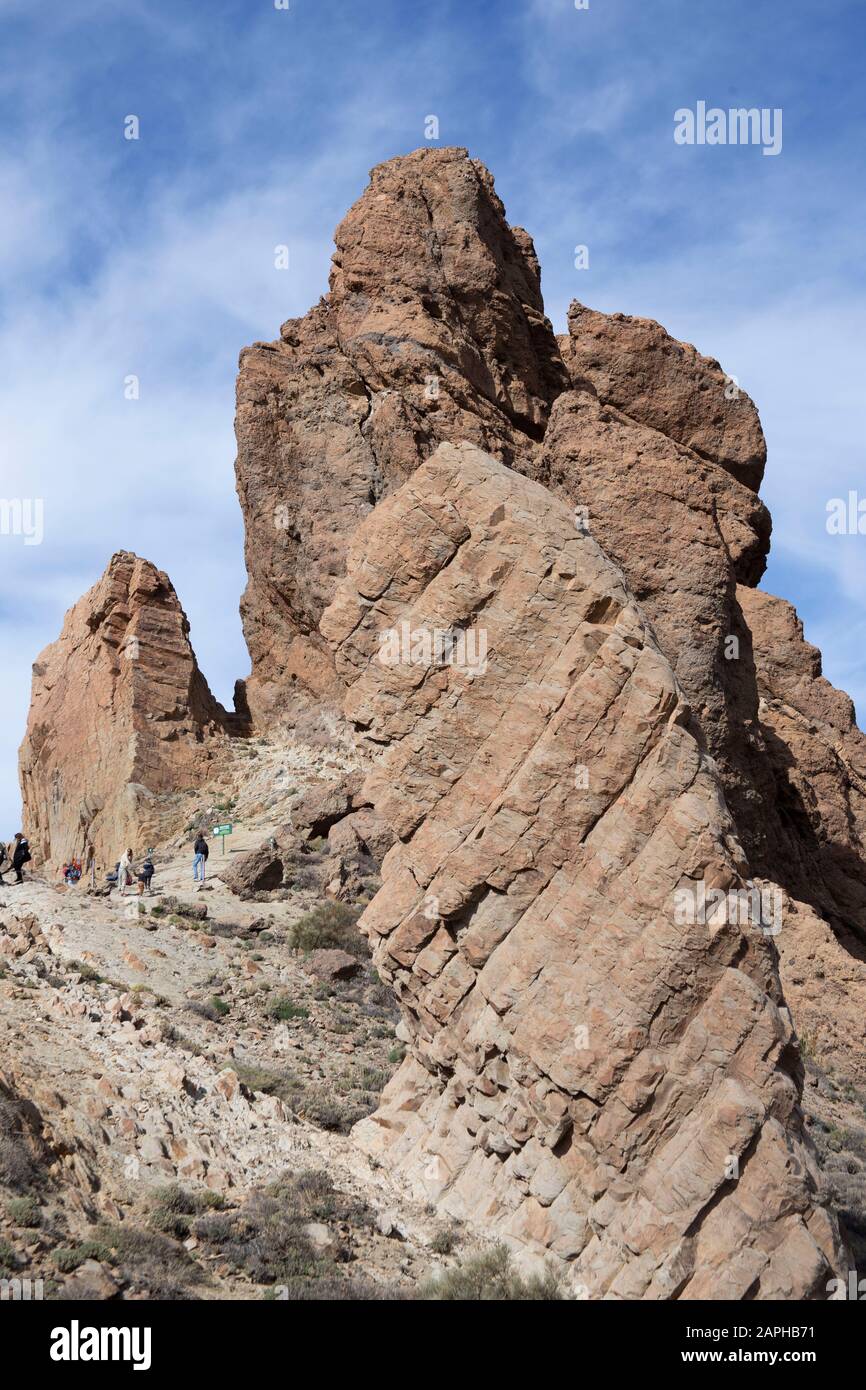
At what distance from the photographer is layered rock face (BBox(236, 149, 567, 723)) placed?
109ft

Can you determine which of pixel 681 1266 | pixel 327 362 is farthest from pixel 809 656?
pixel 681 1266

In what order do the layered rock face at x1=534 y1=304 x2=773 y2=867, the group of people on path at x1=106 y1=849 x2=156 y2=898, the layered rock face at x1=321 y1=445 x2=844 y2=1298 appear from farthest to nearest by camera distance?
the group of people on path at x1=106 y1=849 x2=156 y2=898 → the layered rock face at x1=534 y1=304 x2=773 y2=867 → the layered rock face at x1=321 y1=445 x2=844 y2=1298

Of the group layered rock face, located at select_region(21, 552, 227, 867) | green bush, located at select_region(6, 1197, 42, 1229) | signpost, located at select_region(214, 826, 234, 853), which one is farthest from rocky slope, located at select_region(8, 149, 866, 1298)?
layered rock face, located at select_region(21, 552, 227, 867)

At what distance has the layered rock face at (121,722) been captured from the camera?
36062 millimetres

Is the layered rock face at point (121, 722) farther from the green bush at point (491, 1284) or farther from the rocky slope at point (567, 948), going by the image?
the green bush at point (491, 1284)

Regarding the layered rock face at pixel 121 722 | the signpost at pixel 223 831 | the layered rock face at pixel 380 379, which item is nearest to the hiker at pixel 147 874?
the signpost at pixel 223 831

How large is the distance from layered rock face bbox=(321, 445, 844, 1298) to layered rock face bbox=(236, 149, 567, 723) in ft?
60.2

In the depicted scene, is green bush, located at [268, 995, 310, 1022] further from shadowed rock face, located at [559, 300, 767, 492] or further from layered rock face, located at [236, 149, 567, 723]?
shadowed rock face, located at [559, 300, 767, 492]

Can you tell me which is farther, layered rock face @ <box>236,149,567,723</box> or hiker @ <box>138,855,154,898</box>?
layered rock face @ <box>236,149,567,723</box>

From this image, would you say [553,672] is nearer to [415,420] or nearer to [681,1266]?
[681,1266]

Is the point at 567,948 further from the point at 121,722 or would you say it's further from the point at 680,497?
the point at 121,722

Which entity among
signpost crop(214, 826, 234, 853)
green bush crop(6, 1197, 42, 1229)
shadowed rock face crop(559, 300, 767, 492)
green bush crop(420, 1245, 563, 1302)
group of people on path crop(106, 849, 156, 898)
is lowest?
green bush crop(420, 1245, 563, 1302)

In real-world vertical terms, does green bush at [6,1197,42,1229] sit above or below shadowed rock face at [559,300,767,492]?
below
